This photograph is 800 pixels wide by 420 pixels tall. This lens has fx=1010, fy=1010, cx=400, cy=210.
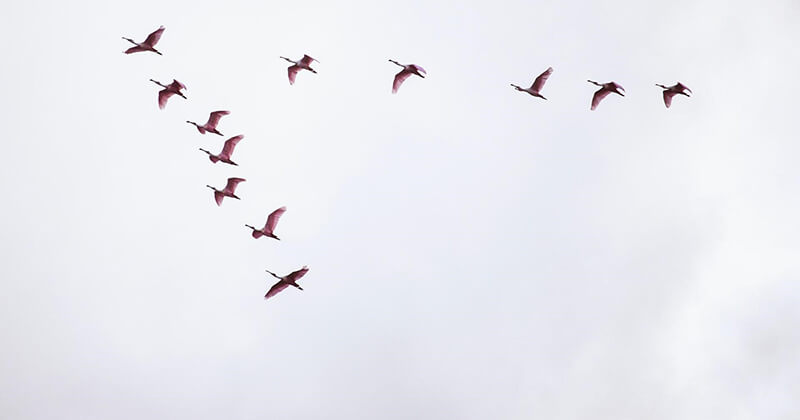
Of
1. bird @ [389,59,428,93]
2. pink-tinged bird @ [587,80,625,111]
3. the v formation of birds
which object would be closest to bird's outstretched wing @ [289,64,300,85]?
the v formation of birds

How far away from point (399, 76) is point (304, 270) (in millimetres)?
21338

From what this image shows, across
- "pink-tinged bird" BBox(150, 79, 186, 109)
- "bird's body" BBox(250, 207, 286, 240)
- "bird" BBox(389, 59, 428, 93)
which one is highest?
"bird" BBox(389, 59, 428, 93)

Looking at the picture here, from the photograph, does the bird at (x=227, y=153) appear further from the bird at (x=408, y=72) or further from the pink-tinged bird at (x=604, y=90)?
the pink-tinged bird at (x=604, y=90)

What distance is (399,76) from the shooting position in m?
100

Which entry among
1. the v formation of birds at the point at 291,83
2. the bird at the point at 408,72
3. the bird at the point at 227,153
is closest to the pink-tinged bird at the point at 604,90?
the v formation of birds at the point at 291,83

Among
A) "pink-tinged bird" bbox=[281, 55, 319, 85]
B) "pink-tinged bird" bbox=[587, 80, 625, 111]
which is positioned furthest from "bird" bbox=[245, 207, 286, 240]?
"pink-tinged bird" bbox=[587, 80, 625, 111]

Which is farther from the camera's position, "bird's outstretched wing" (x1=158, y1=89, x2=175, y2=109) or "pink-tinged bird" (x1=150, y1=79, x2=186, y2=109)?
"bird's outstretched wing" (x1=158, y1=89, x2=175, y2=109)

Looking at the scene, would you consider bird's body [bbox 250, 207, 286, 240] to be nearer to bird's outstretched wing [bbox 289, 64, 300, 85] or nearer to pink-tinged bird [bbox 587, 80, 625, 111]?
bird's outstretched wing [bbox 289, 64, 300, 85]

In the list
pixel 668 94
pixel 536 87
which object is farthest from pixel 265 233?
pixel 668 94

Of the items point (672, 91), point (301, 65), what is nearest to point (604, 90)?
point (672, 91)

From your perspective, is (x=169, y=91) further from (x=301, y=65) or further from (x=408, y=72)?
(x=408, y=72)

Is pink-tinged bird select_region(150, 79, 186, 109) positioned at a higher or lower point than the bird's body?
higher

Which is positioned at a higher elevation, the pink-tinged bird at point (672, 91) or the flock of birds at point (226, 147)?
the pink-tinged bird at point (672, 91)

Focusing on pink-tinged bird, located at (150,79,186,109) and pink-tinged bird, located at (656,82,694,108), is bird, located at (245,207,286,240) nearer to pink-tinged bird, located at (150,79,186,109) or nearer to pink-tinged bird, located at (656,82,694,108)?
pink-tinged bird, located at (150,79,186,109)
